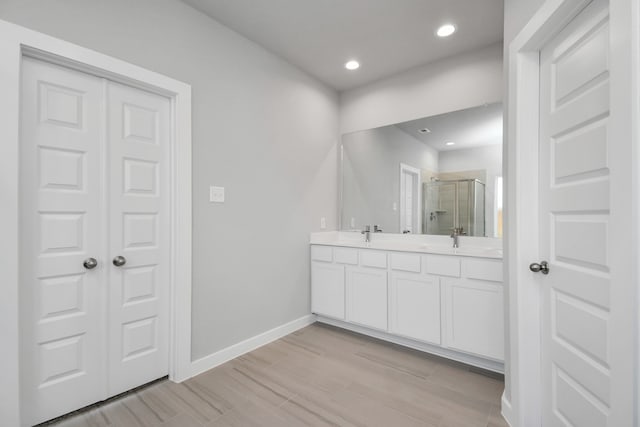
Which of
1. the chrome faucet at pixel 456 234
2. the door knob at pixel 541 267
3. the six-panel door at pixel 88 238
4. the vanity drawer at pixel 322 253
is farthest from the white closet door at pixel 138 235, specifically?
the chrome faucet at pixel 456 234

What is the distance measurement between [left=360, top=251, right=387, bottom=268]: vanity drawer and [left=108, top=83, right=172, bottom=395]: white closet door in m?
1.60

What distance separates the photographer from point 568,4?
123cm

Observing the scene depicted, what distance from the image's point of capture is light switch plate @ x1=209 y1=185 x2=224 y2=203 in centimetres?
225

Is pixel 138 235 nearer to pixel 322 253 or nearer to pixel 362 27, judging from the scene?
pixel 322 253

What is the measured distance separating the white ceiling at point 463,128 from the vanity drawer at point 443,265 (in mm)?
1052

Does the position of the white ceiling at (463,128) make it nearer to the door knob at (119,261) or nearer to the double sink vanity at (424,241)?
the double sink vanity at (424,241)

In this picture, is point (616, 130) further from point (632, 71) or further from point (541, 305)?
point (541, 305)

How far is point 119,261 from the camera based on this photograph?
1828 millimetres

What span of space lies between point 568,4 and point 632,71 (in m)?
0.53

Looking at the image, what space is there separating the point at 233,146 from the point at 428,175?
180cm

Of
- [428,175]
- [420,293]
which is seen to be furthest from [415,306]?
[428,175]

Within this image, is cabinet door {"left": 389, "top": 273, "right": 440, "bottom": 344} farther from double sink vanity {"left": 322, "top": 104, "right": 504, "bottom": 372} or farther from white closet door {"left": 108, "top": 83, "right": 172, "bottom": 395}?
white closet door {"left": 108, "top": 83, "right": 172, "bottom": 395}

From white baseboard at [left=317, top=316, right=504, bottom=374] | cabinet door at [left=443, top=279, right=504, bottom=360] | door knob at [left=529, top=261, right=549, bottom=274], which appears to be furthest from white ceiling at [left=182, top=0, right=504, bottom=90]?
white baseboard at [left=317, top=316, right=504, bottom=374]

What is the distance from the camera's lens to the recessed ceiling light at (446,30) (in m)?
2.31
